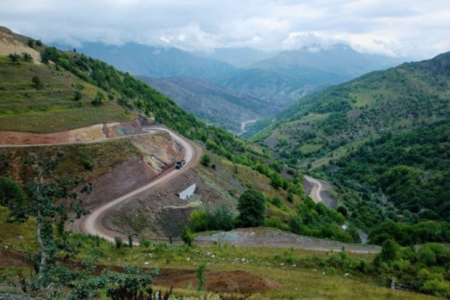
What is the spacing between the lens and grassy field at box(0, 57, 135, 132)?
→ 5703 centimetres

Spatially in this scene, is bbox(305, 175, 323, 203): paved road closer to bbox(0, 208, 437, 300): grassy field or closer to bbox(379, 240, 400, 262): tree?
bbox(379, 240, 400, 262): tree

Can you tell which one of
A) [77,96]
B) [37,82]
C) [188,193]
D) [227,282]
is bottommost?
[188,193]

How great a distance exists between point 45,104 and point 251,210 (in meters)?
39.1

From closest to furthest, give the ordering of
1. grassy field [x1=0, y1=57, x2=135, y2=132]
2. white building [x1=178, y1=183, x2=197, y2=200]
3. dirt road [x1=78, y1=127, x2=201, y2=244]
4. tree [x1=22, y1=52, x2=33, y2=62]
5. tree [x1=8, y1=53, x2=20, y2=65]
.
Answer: dirt road [x1=78, y1=127, x2=201, y2=244] < grassy field [x1=0, y1=57, x2=135, y2=132] < white building [x1=178, y1=183, x2=197, y2=200] < tree [x1=8, y1=53, x2=20, y2=65] < tree [x1=22, y1=52, x2=33, y2=62]

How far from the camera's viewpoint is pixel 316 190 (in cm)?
12775

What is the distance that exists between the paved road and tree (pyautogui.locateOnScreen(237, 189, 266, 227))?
68.2m

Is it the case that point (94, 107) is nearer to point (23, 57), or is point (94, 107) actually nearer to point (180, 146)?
point (180, 146)

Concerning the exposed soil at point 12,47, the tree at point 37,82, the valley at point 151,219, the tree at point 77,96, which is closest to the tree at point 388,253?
the valley at point 151,219

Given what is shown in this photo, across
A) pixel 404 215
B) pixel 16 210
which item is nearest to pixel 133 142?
pixel 16 210

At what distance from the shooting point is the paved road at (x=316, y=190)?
11745 cm

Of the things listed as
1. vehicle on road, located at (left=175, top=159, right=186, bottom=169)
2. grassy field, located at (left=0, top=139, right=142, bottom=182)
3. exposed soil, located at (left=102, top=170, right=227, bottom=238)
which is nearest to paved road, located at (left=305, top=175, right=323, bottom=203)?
vehicle on road, located at (left=175, top=159, right=186, bottom=169)

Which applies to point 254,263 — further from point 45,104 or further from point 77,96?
point 77,96

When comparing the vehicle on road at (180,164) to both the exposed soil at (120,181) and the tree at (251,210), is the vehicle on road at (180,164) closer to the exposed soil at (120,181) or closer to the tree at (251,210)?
the exposed soil at (120,181)

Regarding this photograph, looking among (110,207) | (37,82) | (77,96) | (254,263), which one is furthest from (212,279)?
(37,82)
